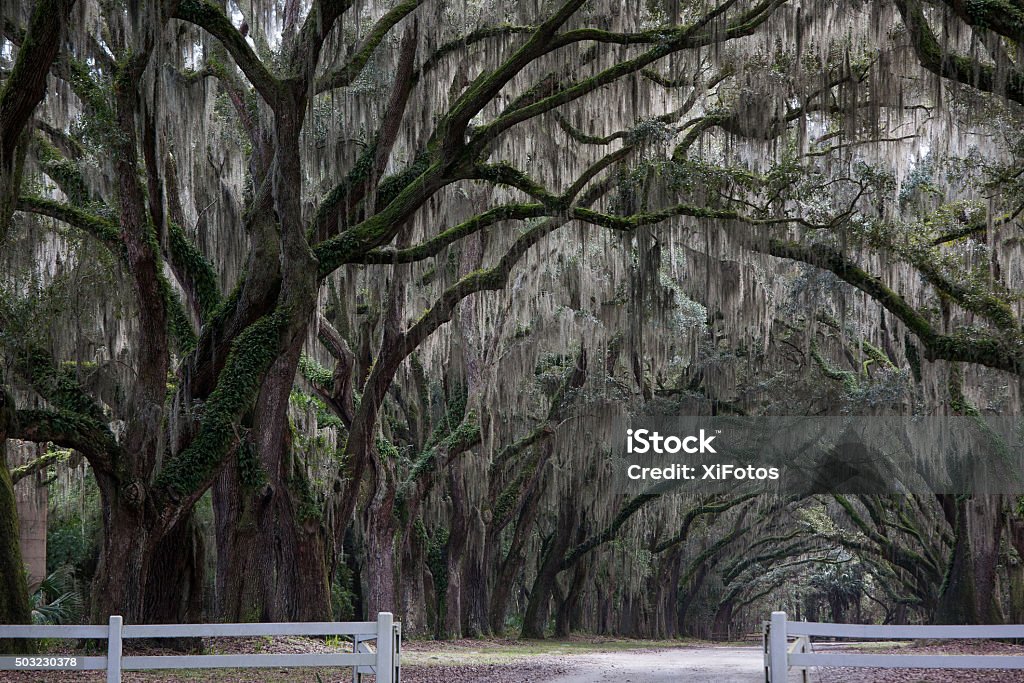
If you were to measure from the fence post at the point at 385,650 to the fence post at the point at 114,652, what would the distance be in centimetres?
161

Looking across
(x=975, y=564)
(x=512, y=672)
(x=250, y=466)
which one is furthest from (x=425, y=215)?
(x=975, y=564)

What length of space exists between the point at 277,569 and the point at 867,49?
36.0 feet

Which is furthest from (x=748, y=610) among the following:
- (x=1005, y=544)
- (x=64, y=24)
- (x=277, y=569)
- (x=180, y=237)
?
(x=64, y=24)

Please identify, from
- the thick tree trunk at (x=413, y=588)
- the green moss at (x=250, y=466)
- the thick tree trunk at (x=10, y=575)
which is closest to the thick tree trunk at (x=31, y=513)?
the thick tree trunk at (x=413, y=588)

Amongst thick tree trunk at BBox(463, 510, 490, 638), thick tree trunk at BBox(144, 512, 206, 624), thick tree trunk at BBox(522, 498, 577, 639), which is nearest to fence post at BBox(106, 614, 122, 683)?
thick tree trunk at BBox(144, 512, 206, 624)

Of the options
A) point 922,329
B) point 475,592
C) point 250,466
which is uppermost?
point 922,329

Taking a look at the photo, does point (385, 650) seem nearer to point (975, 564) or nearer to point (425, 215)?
point (425, 215)

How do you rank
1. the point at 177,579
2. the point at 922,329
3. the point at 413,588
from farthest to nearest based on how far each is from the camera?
the point at 413,588 → the point at 177,579 → the point at 922,329

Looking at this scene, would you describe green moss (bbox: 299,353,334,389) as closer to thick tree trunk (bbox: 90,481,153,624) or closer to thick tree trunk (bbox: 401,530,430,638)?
thick tree trunk (bbox: 90,481,153,624)

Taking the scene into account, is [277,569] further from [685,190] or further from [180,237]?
[685,190]

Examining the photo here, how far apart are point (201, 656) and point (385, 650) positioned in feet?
3.76

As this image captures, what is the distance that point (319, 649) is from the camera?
14.9 meters

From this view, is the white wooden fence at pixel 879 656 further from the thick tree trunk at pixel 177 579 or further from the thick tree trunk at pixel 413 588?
the thick tree trunk at pixel 413 588

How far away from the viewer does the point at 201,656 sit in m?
7.32
